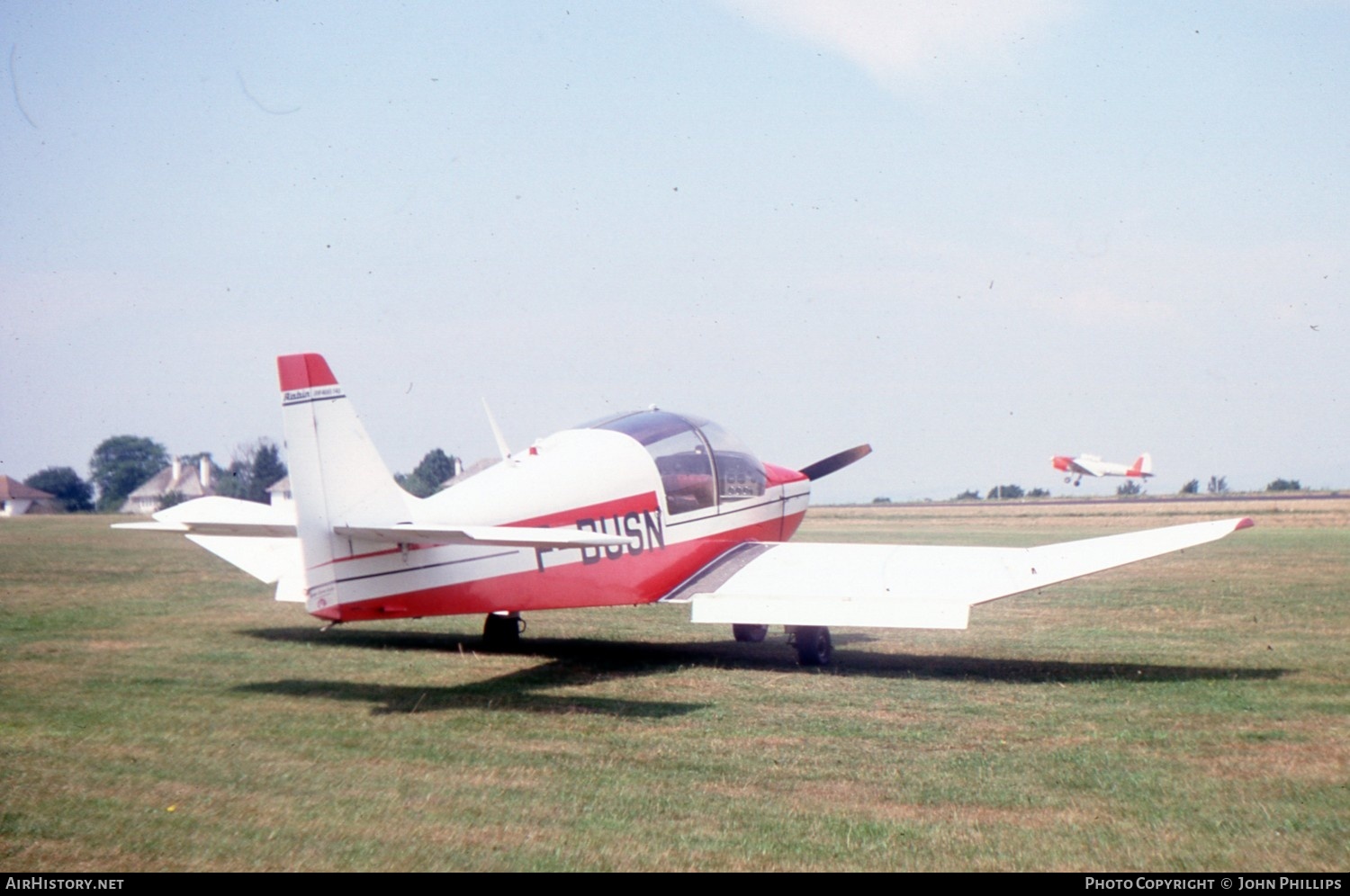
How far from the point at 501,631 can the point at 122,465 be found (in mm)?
63358

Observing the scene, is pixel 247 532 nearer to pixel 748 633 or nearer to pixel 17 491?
pixel 748 633

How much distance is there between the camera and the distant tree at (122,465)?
62.8m

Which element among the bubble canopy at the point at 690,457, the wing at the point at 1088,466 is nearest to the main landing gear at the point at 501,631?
the bubble canopy at the point at 690,457

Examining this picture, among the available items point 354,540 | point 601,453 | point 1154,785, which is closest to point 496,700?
point 354,540

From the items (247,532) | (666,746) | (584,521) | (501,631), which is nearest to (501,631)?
(501,631)

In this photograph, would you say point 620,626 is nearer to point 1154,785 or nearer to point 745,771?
point 745,771

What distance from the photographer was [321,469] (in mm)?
8117

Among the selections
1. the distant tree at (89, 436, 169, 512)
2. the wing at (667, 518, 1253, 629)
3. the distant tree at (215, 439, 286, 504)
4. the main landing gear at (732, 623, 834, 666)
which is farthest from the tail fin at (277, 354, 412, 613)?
the distant tree at (89, 436, 169, 512)

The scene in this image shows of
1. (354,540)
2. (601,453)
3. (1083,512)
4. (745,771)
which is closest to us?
(745,771)

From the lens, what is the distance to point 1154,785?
19.0ft

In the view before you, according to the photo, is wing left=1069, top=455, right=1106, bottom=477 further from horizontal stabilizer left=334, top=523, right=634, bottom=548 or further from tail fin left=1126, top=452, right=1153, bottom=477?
horizontal stabilizer left=334, top=523, right=634, bottom=548

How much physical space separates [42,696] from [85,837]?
4010mm

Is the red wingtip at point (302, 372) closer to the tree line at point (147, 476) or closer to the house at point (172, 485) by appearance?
the tree line at point (147, 476)

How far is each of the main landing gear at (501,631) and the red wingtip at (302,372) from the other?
4.11 m
